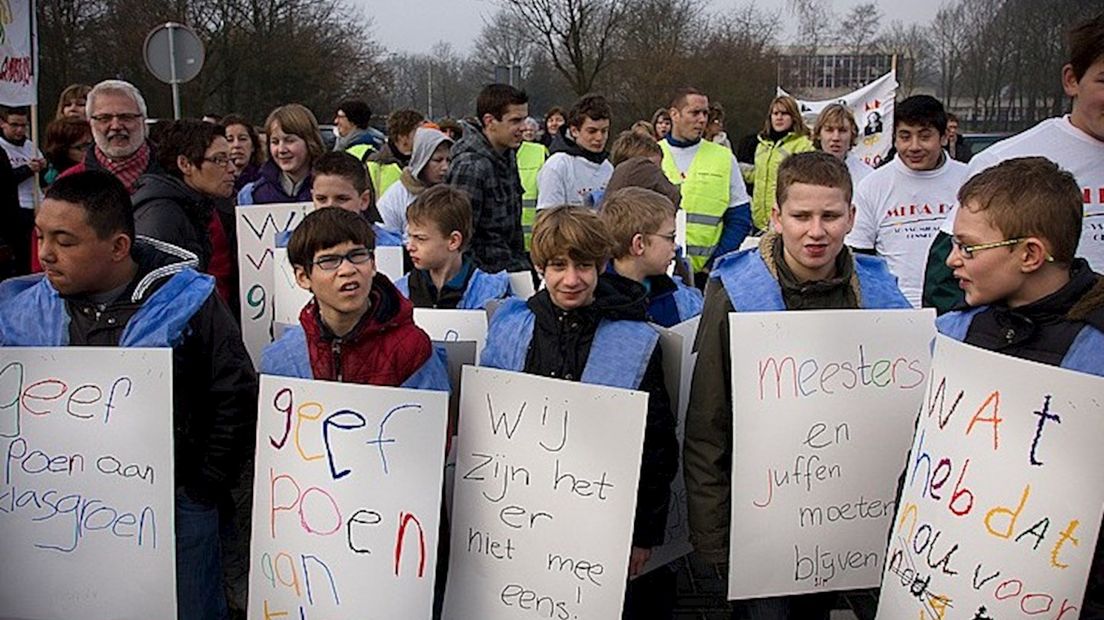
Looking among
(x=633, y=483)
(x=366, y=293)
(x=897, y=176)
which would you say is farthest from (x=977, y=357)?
(x=897, y=176)

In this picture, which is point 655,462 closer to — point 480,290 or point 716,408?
point 716,408

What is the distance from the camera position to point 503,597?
2.42m

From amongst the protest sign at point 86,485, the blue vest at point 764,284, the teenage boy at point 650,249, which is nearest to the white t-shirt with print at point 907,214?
the teenage boy at point 650,249

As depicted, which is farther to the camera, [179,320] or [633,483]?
[179,320]

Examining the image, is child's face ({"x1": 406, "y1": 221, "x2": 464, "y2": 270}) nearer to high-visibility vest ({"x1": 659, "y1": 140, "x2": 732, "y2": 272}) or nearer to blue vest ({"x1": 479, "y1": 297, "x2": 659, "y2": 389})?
blue vest ({"x1": 479, "y1": 297, "x2": 659, "y2": 389})

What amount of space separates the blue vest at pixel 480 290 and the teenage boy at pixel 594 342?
29.1 inches

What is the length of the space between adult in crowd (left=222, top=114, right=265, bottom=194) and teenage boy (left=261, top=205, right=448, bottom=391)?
12.2 ft

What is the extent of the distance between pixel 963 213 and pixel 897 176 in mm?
2166

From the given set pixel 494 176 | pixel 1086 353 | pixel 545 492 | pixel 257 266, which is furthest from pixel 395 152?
pixel 1086 353

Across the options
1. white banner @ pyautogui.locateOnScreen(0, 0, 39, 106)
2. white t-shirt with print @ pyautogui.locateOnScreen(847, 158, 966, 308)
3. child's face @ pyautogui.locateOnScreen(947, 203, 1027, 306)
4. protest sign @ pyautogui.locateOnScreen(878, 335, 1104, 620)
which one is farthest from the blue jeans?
white banner @ pyautogui.locateOnScreen(0, 0, 39, 106)

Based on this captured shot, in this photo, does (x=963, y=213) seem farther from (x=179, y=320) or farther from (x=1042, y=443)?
(x=179, y=320)

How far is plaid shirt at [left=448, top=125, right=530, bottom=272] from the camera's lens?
15.4 ft

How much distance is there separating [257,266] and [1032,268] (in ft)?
10.4

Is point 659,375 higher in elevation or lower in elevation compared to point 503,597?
higher
